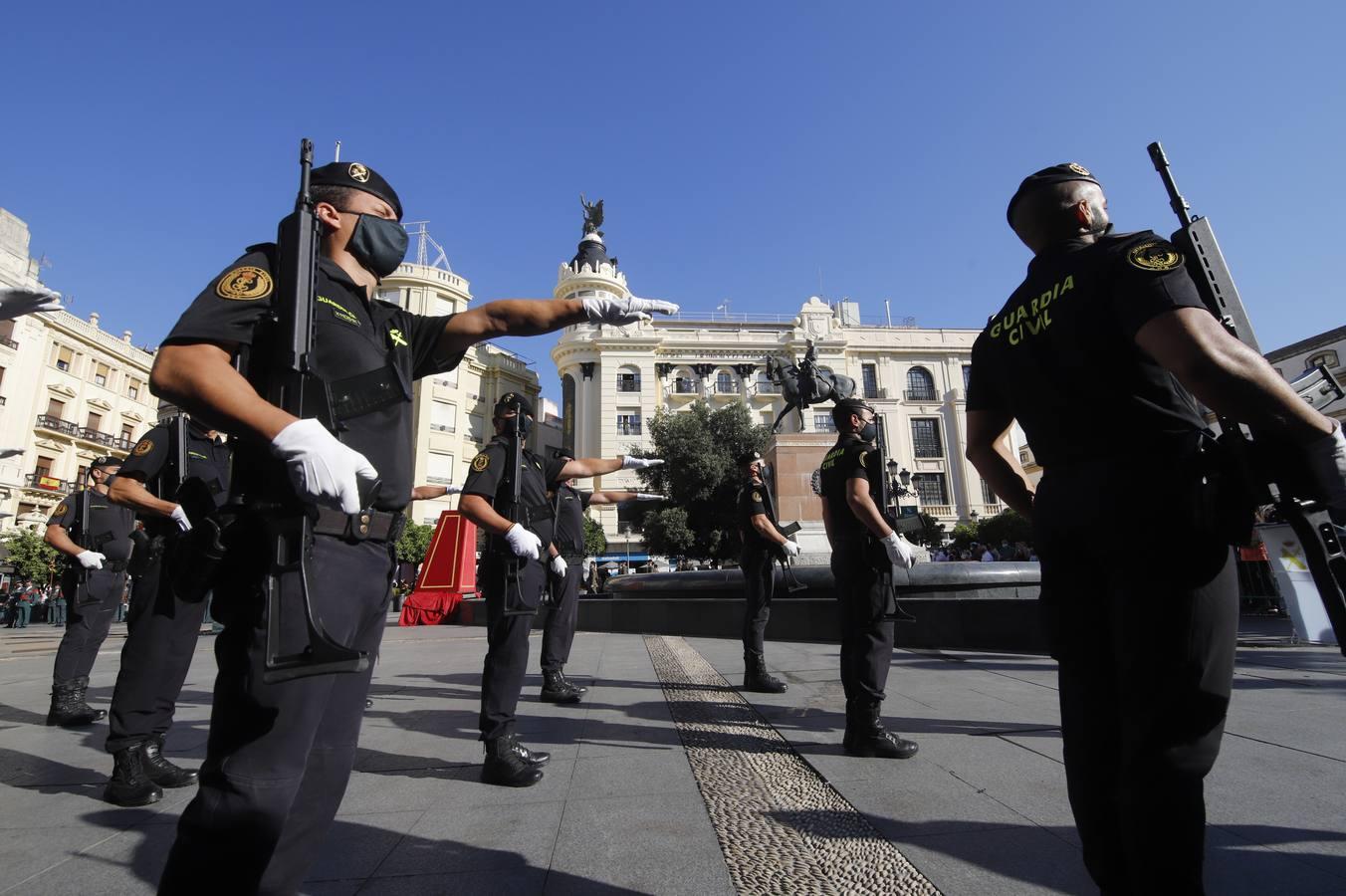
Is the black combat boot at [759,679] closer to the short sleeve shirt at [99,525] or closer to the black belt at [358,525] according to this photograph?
the black belt at [358,525]

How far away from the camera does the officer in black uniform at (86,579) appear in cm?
417

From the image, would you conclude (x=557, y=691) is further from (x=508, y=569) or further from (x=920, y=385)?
(x=920, y=385)

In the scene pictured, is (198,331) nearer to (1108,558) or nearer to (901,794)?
(1108,558)

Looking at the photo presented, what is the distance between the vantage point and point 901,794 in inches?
97.1

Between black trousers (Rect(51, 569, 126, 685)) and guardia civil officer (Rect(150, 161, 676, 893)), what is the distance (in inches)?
157

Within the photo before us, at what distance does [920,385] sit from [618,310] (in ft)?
150

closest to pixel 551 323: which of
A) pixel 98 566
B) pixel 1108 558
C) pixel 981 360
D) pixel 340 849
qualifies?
pixel 981 360

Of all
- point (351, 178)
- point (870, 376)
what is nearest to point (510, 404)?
point (351, 178)

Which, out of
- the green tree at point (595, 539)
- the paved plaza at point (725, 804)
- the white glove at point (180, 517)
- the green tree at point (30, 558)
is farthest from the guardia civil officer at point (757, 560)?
the green tree at point (595, 539)

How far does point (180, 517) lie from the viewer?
3.35 meters

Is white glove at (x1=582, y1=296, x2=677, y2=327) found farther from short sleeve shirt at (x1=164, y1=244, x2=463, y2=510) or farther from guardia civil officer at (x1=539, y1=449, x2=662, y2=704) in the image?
guardia civil officer at (x1=539, y1=449, x2=662, y2=704)

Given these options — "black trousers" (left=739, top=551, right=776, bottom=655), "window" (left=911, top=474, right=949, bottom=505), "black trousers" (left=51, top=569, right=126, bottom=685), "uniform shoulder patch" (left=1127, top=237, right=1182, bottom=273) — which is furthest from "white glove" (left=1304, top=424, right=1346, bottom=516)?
"window" (left=911, top=474, right=949, bottom=505)

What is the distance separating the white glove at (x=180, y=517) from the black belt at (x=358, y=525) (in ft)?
8.09

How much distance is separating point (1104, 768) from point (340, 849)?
7.23 ft
